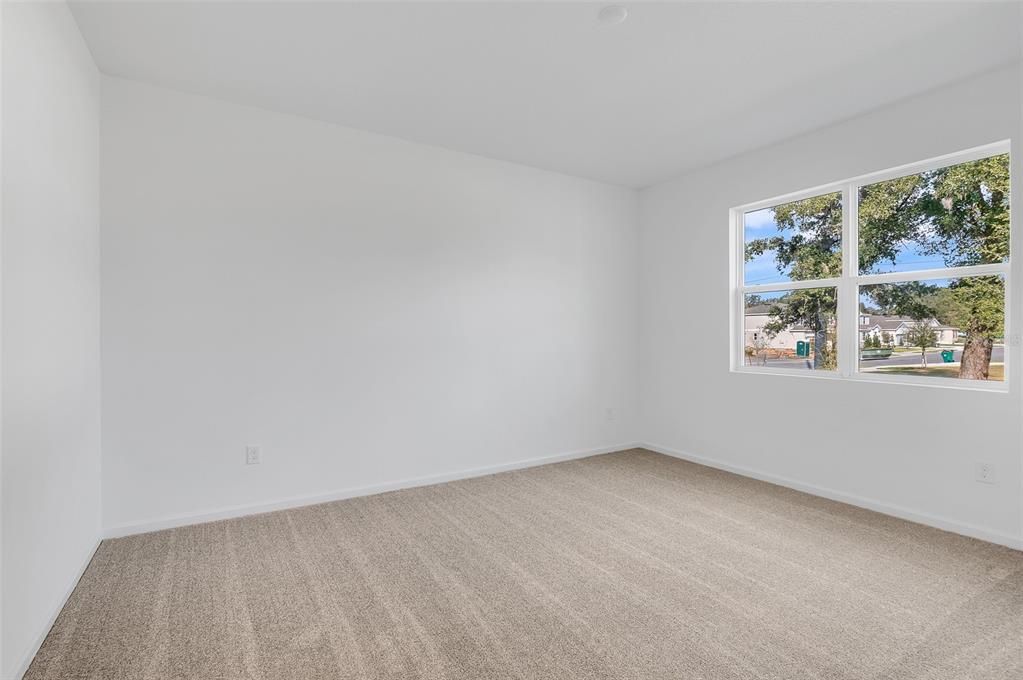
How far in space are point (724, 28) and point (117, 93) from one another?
129 inches

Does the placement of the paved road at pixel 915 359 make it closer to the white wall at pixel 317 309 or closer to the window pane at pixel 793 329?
the window pane at pixel 793 329

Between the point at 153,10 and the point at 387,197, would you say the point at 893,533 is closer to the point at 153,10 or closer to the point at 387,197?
the point at 387,197

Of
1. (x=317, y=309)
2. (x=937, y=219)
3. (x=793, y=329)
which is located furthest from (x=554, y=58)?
(x=793, y=329)

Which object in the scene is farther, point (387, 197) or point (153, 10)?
point (387, 197)

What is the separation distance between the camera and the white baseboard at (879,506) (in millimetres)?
2749

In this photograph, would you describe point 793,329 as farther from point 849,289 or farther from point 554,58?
point 554,58

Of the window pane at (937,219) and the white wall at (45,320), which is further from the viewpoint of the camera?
the window pane at (937,219)

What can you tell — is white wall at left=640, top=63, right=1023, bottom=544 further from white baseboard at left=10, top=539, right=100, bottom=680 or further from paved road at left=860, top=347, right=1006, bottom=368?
white baseboard at left=10, top=539, right=100, bottom=680

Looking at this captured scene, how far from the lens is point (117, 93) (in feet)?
9.18

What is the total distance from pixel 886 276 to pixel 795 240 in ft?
2.38

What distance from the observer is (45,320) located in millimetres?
1931

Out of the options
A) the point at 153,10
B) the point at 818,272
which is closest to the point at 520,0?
the point at 153,10

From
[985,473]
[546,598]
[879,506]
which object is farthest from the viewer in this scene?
[879,506]

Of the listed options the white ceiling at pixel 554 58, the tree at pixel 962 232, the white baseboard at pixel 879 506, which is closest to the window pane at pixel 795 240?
the tree at pixel 962 232
